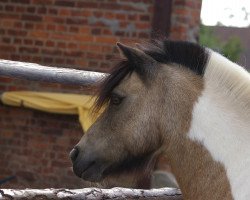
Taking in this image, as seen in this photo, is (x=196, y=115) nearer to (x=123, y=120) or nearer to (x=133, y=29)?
(x=123, y=120)

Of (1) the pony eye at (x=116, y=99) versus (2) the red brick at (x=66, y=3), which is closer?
(1) the pony eye at (x=116, y=99)

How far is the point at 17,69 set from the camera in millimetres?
4254

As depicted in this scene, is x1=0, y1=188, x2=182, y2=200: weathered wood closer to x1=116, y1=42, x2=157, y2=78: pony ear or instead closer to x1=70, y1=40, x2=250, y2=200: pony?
x1=70, y1=40, x2=250, y2=200: pony

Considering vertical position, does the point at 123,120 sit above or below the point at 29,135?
above

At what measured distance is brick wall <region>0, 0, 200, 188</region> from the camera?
25.4 feet

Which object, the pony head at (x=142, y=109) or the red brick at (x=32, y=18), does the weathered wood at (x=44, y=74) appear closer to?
the pony head at (x=142, y=109)

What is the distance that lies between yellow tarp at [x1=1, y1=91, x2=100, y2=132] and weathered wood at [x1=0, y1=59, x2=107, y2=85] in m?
3.00

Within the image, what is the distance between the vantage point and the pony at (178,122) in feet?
12.0

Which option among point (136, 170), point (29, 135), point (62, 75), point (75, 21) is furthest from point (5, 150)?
point (136, 170)

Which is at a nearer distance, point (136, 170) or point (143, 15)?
point (136, 170)

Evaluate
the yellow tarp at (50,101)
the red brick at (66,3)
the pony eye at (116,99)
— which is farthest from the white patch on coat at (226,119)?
the red brick at (66,3)

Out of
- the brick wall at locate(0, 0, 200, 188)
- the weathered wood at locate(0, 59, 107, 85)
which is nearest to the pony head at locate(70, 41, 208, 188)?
the weathered wood at locate(0, 59, 107, 85)

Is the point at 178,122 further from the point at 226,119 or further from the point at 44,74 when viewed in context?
the point at 44,74

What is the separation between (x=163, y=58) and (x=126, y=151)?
48 cm
